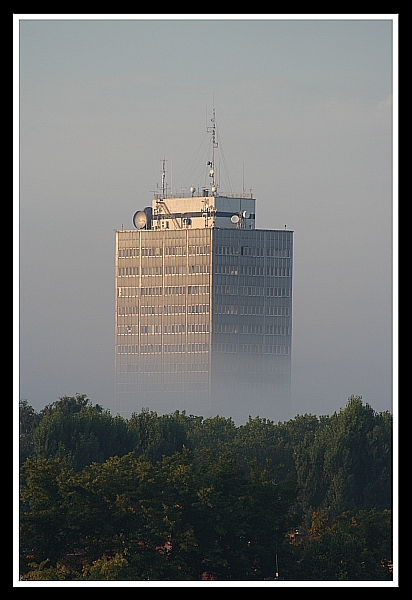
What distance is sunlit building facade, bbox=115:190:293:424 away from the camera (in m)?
146

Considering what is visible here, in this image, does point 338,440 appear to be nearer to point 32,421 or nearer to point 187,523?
point 32,421

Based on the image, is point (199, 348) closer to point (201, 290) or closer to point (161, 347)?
point (161, 347)

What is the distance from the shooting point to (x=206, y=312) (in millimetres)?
147250

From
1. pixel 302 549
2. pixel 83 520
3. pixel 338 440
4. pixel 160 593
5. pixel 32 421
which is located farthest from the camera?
pixel 32 421

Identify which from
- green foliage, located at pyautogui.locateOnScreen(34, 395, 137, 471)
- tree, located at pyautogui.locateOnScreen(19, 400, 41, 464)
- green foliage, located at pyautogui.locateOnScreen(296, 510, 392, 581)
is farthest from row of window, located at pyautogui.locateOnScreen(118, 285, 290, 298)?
green foliage, located at pyautogui.locateOnScreen(296, 510, 392, 581)

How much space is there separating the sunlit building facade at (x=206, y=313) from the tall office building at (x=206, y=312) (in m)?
0.12

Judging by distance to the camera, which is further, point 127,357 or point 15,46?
point 127,357

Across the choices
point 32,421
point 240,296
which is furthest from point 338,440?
point 240,296

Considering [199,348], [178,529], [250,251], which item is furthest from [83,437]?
[250,251]

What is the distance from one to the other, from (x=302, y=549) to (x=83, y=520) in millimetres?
7106

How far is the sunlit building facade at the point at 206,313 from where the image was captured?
146m

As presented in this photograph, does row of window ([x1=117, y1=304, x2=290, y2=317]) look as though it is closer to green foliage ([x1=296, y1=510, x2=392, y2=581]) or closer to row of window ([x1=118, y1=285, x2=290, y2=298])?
row of window ([x1=118, y1=285, x2=290, y2=298])

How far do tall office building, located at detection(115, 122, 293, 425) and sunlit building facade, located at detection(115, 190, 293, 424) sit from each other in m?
0.12

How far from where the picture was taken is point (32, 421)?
2835 inches
